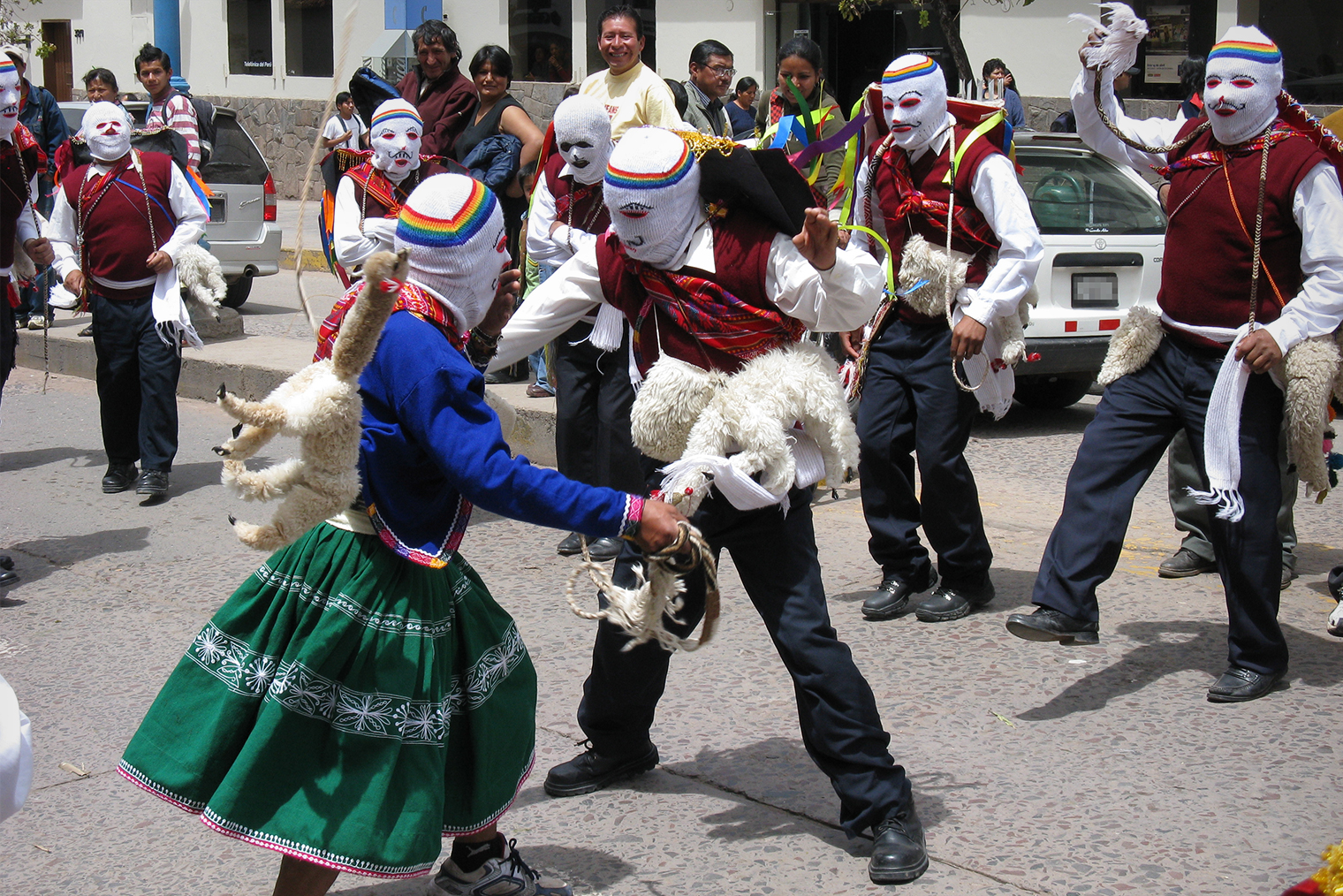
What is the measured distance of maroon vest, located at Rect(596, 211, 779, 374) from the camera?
3.29 meters

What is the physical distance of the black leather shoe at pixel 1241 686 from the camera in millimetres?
4145

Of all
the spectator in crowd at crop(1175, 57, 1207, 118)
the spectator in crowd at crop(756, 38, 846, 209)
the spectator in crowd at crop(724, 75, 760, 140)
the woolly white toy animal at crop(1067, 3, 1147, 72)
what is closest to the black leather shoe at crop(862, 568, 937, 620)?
the woolly white toy animal at crop(1067, 3, 1147, 72)

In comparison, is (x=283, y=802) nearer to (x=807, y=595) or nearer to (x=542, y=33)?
(x=807, y=595)

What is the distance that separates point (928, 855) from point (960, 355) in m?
1.93

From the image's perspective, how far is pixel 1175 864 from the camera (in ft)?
10.5

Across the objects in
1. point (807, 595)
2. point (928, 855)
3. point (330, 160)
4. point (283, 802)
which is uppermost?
point (330, 160)

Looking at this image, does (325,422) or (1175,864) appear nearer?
(325,422)

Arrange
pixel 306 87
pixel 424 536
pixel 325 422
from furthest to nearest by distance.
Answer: pixel 306 87, pixel 424 536, pixel 325 422

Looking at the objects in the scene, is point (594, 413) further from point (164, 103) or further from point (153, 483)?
point (164, 103)

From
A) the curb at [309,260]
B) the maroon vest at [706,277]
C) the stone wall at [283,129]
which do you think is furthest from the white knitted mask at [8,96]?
the stone wall at [283,129]

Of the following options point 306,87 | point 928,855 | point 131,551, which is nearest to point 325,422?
point 928,855

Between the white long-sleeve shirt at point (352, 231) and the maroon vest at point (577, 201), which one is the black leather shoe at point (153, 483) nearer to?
the white long-sleeve shirt at point (352, 231)

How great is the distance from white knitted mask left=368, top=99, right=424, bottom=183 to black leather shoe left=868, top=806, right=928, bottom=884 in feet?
13.6

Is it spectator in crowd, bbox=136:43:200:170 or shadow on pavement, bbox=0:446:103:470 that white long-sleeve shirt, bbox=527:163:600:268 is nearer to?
shadow on pavement, bbox=0:446:103:470
